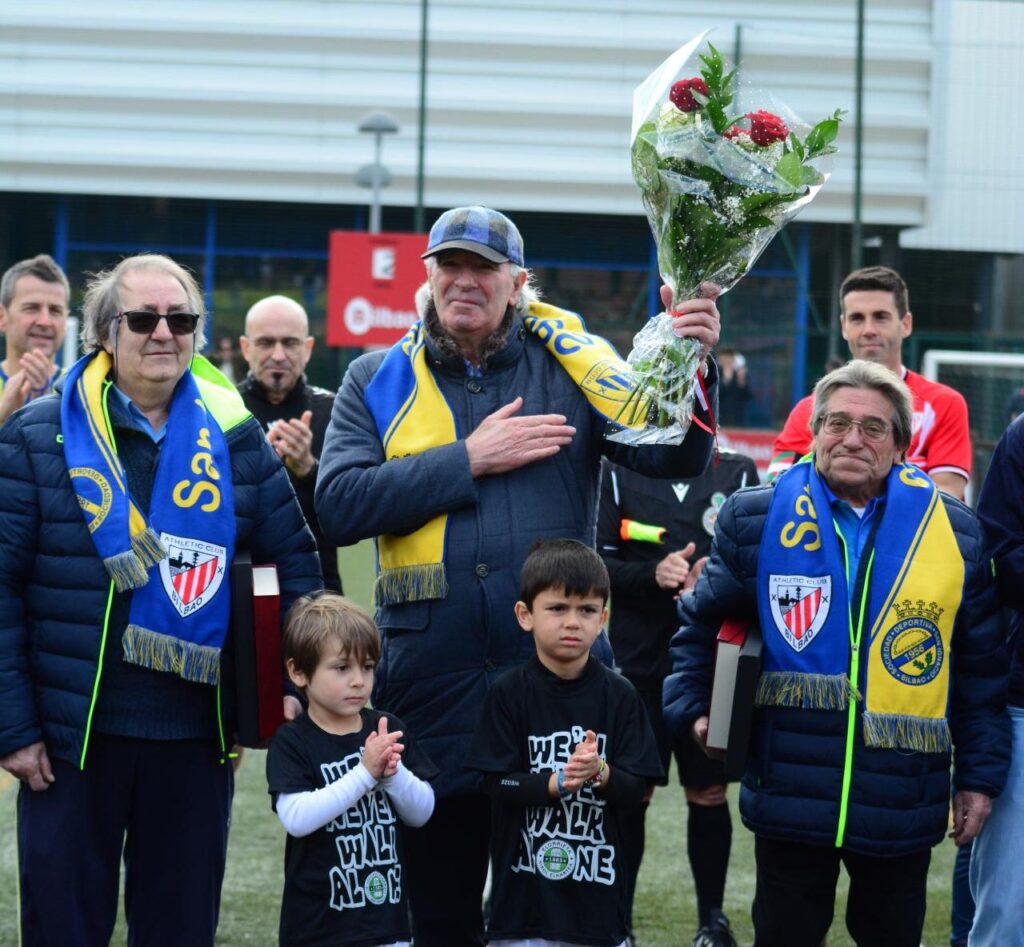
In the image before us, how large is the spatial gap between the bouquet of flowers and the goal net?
40.9 ft

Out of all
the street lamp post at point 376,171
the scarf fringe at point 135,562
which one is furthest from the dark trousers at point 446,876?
the street lamp post at point 376,171

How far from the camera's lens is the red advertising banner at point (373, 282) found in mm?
18062

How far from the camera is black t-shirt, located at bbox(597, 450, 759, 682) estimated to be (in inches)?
216

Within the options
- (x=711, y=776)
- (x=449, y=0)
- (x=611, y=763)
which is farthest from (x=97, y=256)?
(x=611, y=763)

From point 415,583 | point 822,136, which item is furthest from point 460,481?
point 822,136

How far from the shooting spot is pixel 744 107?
11.2 ft

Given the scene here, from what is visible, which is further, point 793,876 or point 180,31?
point 180,31

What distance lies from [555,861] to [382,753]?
51 cm

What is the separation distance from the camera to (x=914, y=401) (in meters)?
5.10

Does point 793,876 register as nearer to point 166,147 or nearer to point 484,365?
point 484,365

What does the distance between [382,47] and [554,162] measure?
9.95 feet

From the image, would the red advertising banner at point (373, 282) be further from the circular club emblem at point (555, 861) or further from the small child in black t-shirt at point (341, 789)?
the circular club emblem at point (555, 861)

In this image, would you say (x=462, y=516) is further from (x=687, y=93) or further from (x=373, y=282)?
(x=373, y=282)

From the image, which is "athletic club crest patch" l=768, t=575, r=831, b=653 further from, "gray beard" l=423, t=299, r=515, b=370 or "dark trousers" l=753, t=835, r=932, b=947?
"gray beard" l=423, t=299, r=515, b=370
